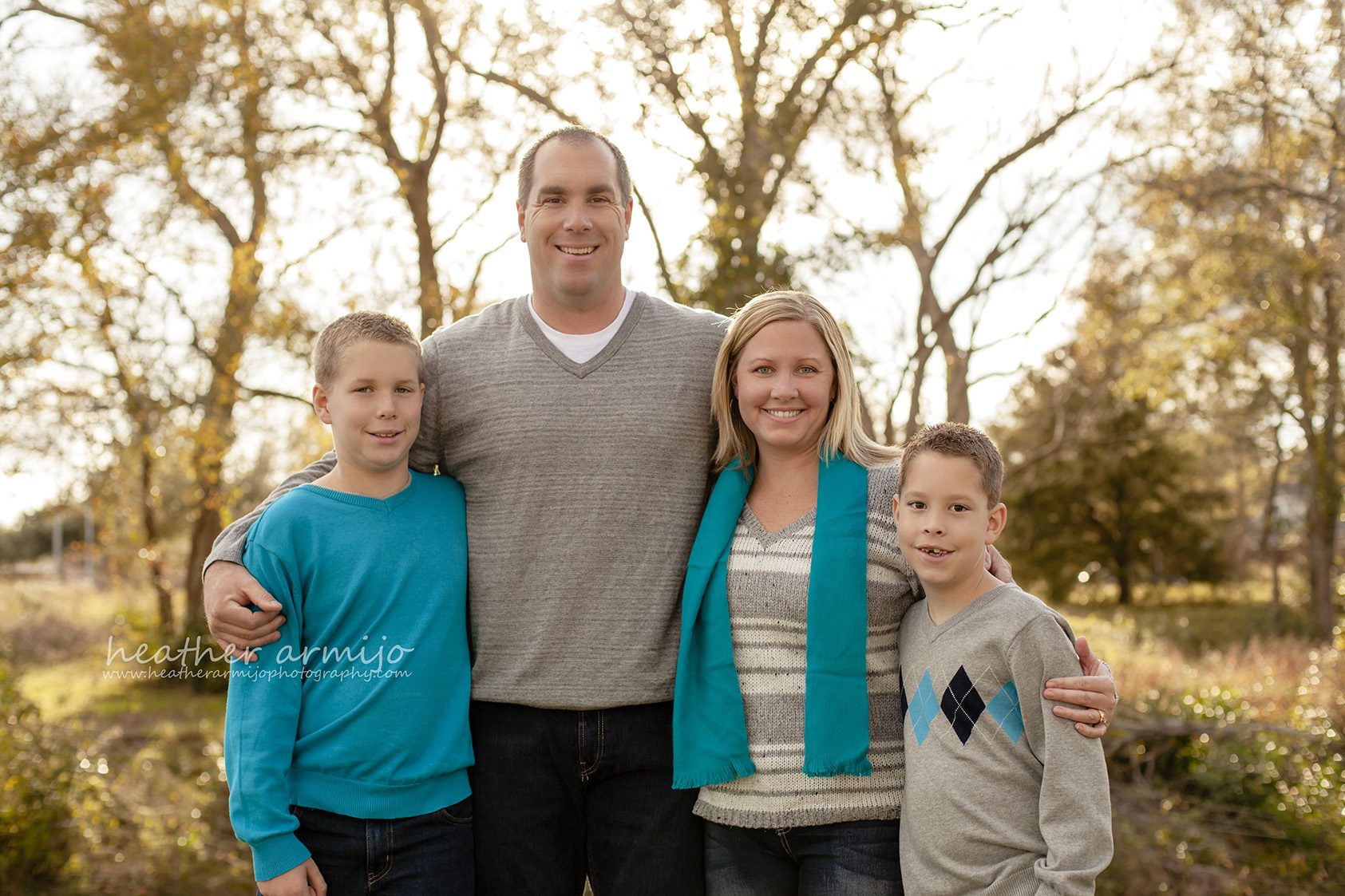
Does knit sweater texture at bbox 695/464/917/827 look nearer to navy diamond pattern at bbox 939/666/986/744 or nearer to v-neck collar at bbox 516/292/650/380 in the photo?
navy diamond pattern at bbox 939/666/986/744

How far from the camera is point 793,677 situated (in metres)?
2.43

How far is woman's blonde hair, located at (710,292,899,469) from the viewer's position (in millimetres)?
2557

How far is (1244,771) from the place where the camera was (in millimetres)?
6203

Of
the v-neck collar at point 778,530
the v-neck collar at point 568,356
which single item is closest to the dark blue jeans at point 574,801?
the v-neck collar at point 778,530

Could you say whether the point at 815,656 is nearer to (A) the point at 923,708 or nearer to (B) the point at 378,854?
(A) the point at 923,708

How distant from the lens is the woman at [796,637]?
2338 mm

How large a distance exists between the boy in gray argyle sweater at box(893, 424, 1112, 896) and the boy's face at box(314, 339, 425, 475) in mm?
1212

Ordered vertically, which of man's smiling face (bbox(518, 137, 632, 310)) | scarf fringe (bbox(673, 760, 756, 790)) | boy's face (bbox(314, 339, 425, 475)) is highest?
man's smiling face (bbox(518, 137, 632, 310))

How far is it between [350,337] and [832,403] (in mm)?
1222

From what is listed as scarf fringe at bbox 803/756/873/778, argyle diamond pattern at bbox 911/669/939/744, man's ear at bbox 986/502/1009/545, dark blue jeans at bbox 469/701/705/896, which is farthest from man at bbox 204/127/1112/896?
man's ear at bbox 986/502/1009/545

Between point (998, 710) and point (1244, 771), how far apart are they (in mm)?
5139

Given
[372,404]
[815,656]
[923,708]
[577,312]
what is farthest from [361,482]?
[923,708]

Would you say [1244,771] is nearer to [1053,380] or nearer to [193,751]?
[193,751]

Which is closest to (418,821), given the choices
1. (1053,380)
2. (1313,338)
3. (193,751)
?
(193,751)
